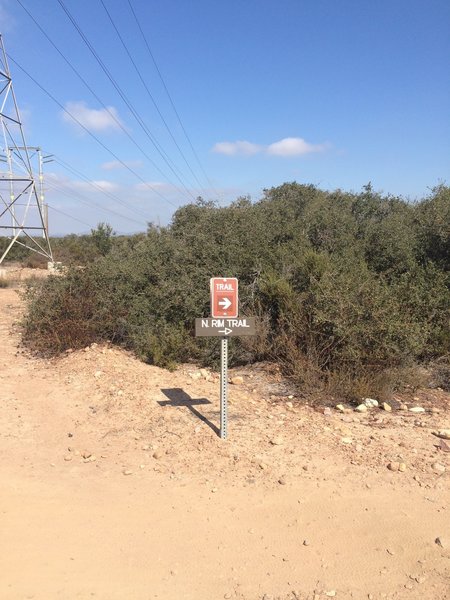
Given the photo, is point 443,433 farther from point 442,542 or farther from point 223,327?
point 223,327

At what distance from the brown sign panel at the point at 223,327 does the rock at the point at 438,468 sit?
2026mm

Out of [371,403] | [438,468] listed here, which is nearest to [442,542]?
[438,468]

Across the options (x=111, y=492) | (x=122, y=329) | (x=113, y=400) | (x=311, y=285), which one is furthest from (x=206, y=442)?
(x=122, y=329)

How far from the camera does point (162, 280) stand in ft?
28.7

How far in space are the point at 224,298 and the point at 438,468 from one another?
2478 mm

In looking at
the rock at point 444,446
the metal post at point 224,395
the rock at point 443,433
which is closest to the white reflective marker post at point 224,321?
the metal post at point 224,395

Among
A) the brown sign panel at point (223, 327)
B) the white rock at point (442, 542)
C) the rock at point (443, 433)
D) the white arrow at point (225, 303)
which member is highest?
the white arrow at point (225, 303)

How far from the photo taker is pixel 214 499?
3930mm

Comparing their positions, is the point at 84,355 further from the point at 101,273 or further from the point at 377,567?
the point at 377,567

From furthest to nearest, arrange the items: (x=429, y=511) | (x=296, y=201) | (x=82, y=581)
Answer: (x=296, y=201) < (x=429, y=511) < (x=82, y=581)

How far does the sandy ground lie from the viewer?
306cm

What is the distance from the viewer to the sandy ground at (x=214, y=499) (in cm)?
306

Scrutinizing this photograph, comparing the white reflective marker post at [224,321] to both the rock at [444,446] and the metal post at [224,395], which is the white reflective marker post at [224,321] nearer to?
the metal post at [224,395]

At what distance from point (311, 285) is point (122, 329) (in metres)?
3.33
